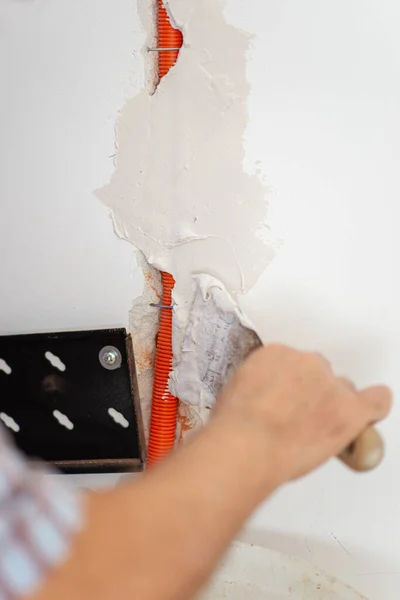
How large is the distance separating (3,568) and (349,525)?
86 cm

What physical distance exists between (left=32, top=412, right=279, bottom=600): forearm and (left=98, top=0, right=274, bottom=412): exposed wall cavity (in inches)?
21.0

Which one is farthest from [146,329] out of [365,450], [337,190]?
[365,450]

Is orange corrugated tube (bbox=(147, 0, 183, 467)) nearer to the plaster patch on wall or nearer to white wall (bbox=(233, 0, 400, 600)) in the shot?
the plaster patch on wall

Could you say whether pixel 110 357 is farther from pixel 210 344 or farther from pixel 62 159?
pixel 62 159

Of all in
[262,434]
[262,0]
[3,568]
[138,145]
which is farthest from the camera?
[138,145]

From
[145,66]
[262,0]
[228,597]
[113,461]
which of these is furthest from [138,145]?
[228,597]

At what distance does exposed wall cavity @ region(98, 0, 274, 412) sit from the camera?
39.8 inches

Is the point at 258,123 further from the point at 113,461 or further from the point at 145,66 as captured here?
the point at 113,461

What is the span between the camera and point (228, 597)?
1117 mm

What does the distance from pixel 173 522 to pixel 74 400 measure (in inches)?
28.1

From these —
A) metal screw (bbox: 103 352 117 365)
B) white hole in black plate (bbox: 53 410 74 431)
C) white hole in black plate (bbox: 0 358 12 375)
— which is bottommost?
white hole in black plate (bbox: 53 410 74 431)

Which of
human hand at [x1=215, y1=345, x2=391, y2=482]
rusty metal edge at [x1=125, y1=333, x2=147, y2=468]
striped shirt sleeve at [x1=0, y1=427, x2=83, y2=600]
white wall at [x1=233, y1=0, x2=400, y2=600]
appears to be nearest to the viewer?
striped shirt sleeve at [x1=0, y1=427, x2=83, y2=600]

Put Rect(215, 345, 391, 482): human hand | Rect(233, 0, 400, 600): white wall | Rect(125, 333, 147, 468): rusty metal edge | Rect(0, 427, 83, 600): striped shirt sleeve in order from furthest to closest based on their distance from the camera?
Rect(125, 333, 147, 468): rusty metal edge → Rect(233, 0, 400, 600): white wall → Rect(215, 345, 391, 482): human hand → Rect(0, 427, 83, 600): striped shirt sleeve

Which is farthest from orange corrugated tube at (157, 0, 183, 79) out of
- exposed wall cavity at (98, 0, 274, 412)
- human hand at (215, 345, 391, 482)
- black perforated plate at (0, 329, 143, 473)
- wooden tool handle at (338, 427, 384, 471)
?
wooden tool handle at (338, 427, 384, 471)
